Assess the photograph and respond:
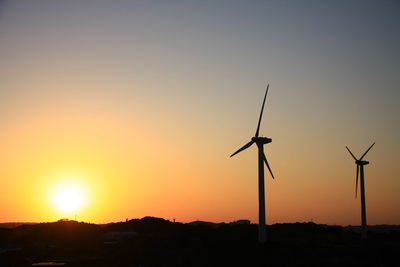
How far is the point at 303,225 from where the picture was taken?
16362cm

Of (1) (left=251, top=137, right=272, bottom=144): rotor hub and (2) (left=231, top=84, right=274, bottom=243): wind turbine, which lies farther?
(1) (left=251, top=137, right=272, bottom=144): rotor hub

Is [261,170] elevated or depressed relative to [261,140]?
depressed

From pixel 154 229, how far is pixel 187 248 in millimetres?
71927

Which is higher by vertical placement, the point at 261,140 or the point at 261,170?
the point at 261,140

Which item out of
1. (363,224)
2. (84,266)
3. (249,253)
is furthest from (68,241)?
(363,224)

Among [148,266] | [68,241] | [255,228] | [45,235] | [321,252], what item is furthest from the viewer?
[255,228]

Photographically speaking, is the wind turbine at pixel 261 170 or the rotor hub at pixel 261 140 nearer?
the wind turbine at pixel 261 170

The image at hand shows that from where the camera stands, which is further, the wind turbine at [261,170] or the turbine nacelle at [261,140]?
the turbine nacelle at [261,140]

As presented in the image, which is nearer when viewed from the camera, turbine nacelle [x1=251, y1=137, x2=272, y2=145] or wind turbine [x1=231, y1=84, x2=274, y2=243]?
wind turbine [x1=231, y1=84, x2=274, y2=243]

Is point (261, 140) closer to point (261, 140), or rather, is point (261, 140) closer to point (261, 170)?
point (261, 140)

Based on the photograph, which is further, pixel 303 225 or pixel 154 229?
pixel 303 225

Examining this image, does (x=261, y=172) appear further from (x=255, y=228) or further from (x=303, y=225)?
(x=303, y=225)

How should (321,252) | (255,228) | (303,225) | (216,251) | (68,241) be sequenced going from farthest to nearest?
(303,225) < (255,228) < (68,241) < (321,252) < (216,251)

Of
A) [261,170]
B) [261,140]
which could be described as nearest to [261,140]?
[261,140]
